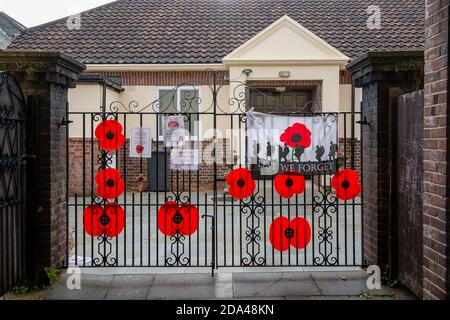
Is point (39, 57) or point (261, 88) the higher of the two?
point (261, 88)

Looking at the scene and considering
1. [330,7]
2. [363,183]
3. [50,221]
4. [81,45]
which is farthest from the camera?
[330,7]

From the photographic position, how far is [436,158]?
145 inches

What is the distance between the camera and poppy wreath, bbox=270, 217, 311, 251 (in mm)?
5926

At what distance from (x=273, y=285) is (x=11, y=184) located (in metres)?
3.04

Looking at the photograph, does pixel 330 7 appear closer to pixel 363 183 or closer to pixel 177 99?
pixel 177 99

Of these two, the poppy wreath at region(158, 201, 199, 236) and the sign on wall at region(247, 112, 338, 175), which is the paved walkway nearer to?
the poppy wreath at region(158, 201, 199, 236)

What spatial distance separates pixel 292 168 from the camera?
6.05 metres

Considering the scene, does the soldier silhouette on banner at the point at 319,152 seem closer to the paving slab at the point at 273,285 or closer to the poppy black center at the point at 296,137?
the poppy black center at the point at 296,137

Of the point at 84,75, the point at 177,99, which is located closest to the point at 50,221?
the point at 84,75

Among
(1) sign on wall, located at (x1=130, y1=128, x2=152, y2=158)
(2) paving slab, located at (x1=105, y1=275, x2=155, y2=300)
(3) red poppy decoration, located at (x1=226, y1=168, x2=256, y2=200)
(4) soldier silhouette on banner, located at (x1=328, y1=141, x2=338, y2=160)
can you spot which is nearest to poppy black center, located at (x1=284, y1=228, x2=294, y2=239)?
(3) red poppy decoration, located at (x1=226, y1=168, x2=256, y2=200)

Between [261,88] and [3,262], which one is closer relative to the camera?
[3,262]

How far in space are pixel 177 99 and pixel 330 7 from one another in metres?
7.24

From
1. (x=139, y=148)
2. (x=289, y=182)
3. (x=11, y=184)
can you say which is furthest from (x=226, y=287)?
(x=11, y=184)

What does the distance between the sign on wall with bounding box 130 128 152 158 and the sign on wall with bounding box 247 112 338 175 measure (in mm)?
1378
